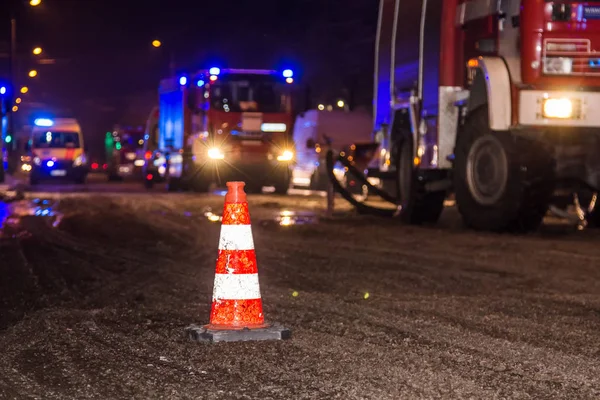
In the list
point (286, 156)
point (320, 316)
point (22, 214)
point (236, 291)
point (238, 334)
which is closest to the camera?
point (238, 334)

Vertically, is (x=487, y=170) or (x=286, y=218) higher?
(x=487, y=170)

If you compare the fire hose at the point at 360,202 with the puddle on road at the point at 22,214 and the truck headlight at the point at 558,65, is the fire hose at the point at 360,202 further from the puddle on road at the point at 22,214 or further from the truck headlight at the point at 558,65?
the truck headlight at the point at 558,65

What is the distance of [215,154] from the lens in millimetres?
29188

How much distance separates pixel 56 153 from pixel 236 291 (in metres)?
34.0

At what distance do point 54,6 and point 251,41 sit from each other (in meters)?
11.8

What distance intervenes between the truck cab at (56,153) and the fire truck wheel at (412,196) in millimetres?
23783

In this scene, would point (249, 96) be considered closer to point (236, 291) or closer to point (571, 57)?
point (571, 57)

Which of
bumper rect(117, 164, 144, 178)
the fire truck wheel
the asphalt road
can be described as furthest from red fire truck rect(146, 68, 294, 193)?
bumper rect(117, 164, 144, 178)

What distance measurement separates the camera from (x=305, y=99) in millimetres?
29703

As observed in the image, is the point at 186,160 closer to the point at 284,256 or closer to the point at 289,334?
the point at 284,256

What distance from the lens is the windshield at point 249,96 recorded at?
94.3 ft

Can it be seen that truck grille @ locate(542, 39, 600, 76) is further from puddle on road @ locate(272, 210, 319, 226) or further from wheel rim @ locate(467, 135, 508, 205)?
puddle on road @ locate(272, 210, 319, 226)

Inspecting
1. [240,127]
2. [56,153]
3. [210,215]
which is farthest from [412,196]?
[56,153]

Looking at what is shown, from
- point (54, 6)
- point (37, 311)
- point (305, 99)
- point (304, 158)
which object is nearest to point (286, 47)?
point (54, 6)
